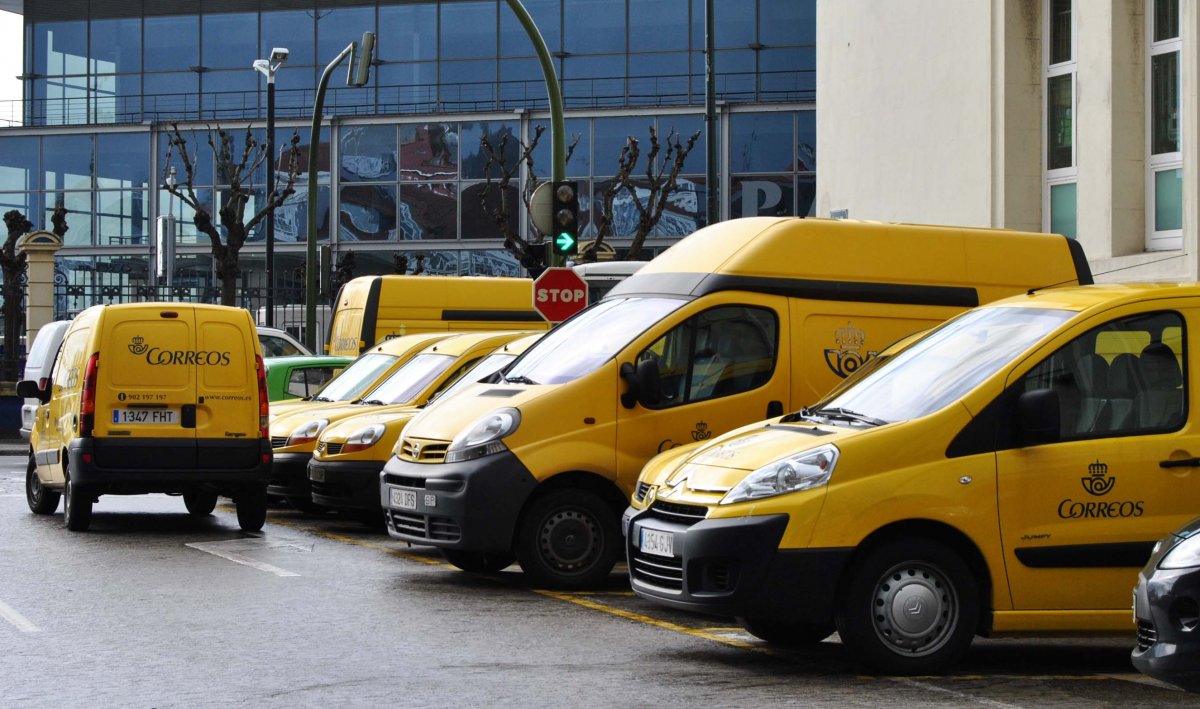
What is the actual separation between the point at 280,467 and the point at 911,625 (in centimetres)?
944

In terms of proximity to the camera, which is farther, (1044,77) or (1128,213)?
(1044,77)

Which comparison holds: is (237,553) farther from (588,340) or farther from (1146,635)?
(1146,635)

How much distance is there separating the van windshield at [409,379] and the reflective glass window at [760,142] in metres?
28.7

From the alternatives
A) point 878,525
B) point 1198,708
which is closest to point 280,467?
point 878,525

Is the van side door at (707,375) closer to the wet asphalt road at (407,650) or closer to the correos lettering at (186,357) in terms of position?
the wet asphalt road at (407,650)

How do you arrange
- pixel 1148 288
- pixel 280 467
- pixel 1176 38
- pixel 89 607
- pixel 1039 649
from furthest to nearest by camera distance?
pixel 1176 38
pixel 280 467
pixel 89 607
pixel 1039 649
pixel 1148 288

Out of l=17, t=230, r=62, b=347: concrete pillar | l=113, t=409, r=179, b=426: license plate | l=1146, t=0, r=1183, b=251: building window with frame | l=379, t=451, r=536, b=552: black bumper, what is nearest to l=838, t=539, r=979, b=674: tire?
l=379, t=451, r=536, b=552: black bumper

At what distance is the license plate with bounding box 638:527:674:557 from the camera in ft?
27.2

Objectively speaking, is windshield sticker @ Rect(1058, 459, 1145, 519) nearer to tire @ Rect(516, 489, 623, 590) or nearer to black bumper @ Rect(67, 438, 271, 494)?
tire @ Rect(516, 489, 623, 590)

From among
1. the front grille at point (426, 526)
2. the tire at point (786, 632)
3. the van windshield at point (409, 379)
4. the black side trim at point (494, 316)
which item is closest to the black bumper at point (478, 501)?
the front grille at point (426, 526)

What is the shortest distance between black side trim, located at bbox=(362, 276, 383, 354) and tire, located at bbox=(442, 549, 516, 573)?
1264 cm

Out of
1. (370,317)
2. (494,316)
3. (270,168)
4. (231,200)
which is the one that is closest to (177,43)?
(231,200)

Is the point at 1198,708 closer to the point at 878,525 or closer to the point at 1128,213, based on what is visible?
the point at 878,525

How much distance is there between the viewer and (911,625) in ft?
26.2
